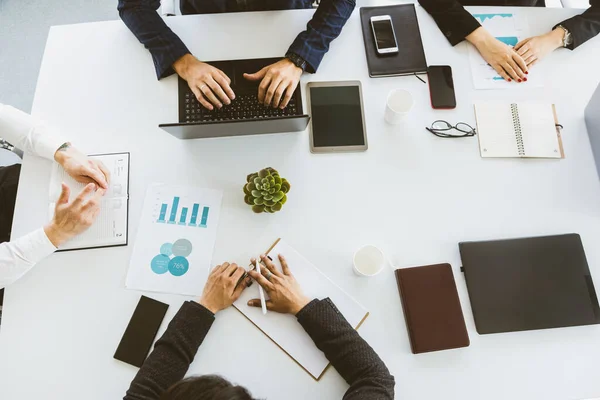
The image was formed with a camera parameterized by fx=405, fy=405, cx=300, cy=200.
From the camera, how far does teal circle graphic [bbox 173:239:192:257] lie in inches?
42.7

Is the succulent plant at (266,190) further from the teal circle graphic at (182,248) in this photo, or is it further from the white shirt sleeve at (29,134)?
the white shirt sleeve at (29,134)

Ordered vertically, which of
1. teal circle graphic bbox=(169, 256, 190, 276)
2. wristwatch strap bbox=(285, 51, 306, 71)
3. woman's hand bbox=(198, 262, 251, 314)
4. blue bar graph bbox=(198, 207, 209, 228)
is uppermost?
wristwatch strap bbox=(285, 51, 306, 71)

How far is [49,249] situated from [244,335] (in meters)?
0.55

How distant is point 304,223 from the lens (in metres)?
1.13

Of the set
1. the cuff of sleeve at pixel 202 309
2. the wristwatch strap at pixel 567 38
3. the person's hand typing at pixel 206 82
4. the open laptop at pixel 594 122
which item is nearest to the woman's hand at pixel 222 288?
the cuff of sleeve at pixel 202 309

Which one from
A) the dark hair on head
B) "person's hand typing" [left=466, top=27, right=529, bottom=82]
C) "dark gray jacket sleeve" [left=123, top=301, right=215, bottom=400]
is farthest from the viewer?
"person's hand typing" [left=466, top=27, right=529, bottom=82]

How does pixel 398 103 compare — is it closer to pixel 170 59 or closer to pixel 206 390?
pixel 170 59

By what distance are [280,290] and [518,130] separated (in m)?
0.85

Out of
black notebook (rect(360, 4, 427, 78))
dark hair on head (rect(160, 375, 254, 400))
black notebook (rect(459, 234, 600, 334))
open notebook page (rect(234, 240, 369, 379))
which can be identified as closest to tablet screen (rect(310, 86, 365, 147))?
black notebook (rect(360, 4, 427, 78))

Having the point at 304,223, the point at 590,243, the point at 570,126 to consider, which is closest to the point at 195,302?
the point at 304,223

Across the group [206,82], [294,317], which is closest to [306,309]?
[294,317]

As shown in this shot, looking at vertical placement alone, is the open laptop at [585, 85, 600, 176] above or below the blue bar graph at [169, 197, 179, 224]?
above

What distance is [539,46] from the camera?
127cm

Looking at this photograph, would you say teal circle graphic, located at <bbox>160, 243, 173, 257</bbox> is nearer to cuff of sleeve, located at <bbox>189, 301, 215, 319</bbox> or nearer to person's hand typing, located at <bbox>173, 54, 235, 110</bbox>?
cuff of sleeve, located at <bbox>189, 301, 215, 319</bbox>
